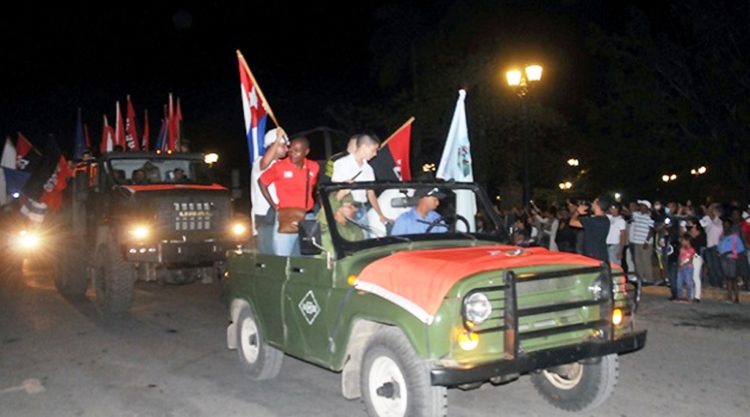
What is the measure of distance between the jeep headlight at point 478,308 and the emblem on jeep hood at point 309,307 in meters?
1.54

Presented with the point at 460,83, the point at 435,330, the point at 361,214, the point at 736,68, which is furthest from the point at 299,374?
the point at 736,68

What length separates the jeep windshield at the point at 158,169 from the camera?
12.8m

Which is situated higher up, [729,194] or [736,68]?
[736,68]

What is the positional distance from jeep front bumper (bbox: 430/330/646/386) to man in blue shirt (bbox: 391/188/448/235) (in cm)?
183

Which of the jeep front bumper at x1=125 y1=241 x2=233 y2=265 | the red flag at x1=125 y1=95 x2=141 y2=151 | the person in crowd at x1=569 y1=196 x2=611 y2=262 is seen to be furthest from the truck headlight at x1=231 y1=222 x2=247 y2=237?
the red flag at x1=125 y1=95 x2=141 y2=151

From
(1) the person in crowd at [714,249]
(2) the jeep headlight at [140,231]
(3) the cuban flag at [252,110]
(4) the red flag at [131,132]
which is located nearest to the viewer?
(2) the jeep headlight at [140,231]

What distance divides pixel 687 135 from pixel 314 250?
25653 mm

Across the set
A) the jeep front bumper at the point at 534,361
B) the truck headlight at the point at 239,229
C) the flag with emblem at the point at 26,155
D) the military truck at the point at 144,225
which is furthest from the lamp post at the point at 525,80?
the jeep front bumper at the point at 534,361

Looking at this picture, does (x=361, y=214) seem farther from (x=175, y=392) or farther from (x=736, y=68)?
(x=736, y=68)

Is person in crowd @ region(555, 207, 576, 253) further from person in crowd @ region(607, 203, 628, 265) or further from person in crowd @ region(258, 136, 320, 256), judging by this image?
person in crowd @ region(258, 136, 320, 256)

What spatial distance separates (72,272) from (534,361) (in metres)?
10.8

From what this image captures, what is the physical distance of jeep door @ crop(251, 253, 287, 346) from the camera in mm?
6875

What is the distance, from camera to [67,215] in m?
14.3

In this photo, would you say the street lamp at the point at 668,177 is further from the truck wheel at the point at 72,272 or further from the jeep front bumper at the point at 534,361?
the jeep front bumper at the point at 534,361
